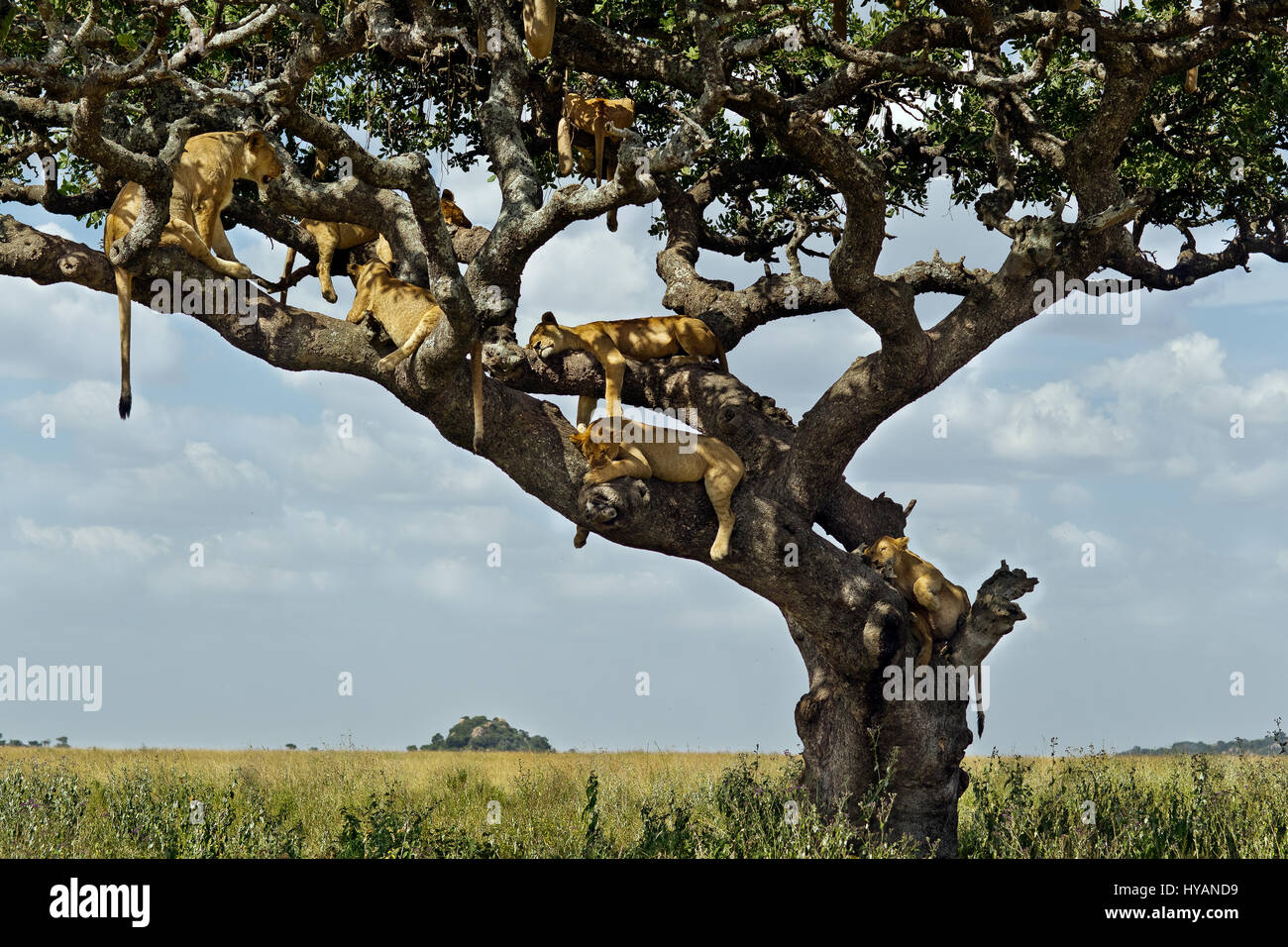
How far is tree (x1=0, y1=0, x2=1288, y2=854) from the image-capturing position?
8367 millimetres

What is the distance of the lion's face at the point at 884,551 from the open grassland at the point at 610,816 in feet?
6.79

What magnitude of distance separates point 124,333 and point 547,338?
11.0 feet

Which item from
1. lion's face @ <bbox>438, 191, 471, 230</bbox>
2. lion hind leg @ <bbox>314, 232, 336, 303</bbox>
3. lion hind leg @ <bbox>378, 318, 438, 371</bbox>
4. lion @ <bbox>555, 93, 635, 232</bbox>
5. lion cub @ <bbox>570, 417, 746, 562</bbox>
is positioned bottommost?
lion cub @ <bbox>570, 417, 746, 562</bbox>

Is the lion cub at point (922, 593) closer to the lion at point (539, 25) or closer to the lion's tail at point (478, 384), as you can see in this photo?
the lion's tail at point (478, 384)

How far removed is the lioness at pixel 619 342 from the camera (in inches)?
408

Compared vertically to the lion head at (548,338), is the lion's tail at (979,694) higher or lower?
lower

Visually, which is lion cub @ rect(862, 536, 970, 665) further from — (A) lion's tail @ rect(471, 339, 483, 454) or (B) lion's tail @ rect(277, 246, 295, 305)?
(B) lion's tail @ rect(277, 246, 295, 305)

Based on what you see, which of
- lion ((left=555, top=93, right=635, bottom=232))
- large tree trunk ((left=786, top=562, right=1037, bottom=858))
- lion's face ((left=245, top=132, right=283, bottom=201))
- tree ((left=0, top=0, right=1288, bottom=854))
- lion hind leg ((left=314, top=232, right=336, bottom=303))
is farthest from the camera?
lion ((left=555, top=93, right=635, bottom=232))

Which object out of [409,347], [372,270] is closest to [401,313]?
[409,347]

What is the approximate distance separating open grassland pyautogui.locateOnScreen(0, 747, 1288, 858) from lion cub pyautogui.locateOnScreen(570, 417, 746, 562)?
2.34 m

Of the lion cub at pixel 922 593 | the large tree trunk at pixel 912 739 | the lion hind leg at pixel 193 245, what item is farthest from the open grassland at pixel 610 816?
the lion hind leg at pixel 193 245

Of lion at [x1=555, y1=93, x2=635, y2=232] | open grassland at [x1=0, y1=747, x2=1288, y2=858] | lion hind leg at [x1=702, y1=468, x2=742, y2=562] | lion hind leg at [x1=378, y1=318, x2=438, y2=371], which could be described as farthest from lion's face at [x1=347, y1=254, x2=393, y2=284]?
open grassland at [x1=0, y1=747, x2=1288, y2=858]

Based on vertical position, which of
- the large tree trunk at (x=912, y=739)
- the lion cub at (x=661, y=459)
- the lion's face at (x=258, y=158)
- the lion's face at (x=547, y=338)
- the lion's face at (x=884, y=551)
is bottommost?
the large tree trunk at (x=912, y=739)
